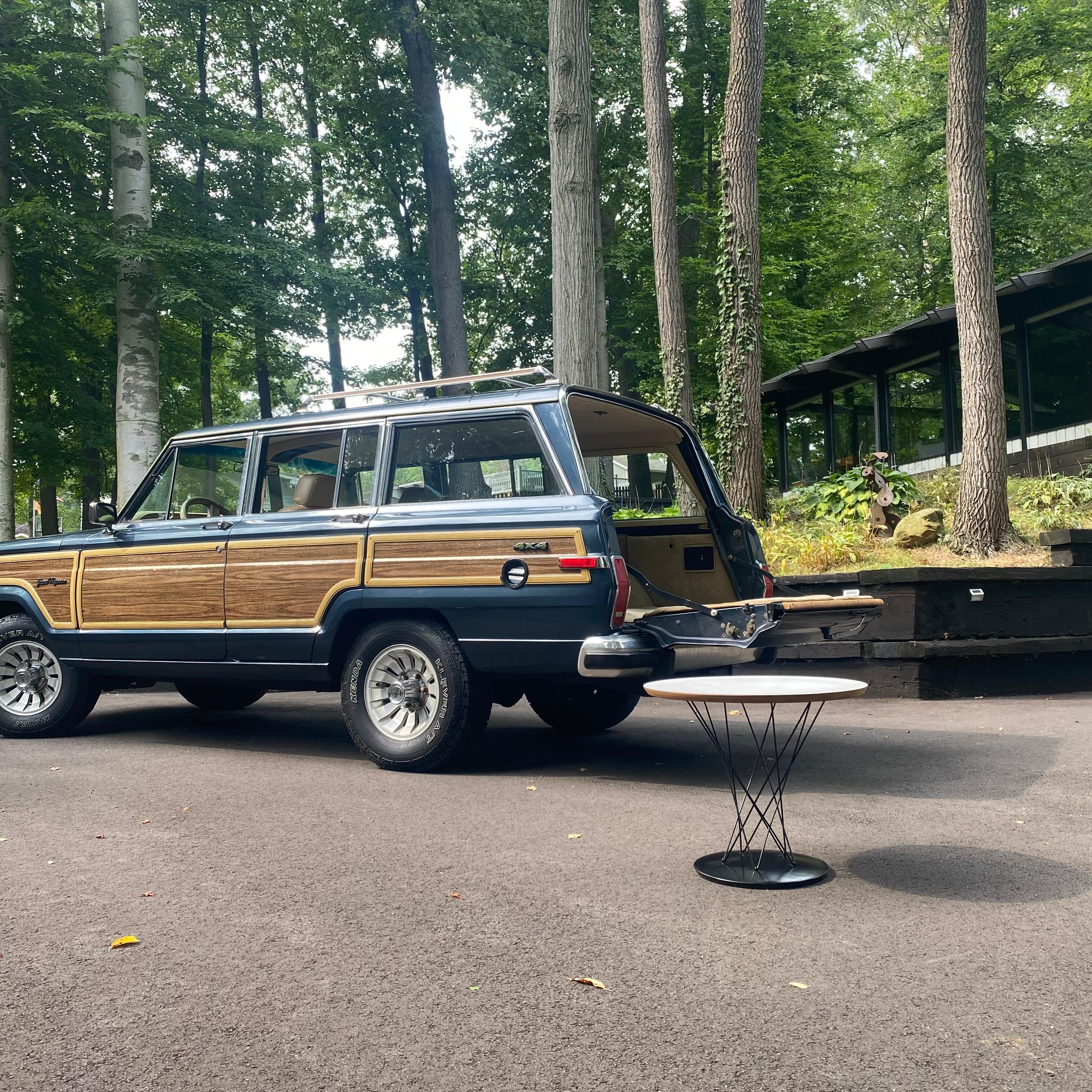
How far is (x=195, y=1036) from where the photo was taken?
299 centimetres

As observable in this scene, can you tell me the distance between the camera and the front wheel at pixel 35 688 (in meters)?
8.21

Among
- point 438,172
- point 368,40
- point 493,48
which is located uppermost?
point 368,40

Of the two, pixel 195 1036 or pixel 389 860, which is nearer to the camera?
pixel 195 1036

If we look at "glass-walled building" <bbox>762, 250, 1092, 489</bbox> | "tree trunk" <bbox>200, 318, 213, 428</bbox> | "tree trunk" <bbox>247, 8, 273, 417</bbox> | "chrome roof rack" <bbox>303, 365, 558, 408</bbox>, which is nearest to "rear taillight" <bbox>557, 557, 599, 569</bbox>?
"chrome roof rack" <bbox>303, 365, 558, 408</bbox>

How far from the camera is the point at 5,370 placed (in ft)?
56.8

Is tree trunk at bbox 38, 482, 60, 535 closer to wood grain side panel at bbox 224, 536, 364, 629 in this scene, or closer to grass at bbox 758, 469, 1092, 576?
grass at bbox 758, 469, 1092, 576

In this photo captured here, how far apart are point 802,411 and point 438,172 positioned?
39.1 feet

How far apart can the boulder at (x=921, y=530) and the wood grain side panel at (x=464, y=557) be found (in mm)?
7278

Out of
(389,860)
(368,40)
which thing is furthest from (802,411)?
(389,860)

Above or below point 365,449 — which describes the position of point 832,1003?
below

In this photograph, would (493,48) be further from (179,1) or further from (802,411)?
(802,411)

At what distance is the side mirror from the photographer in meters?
8.01

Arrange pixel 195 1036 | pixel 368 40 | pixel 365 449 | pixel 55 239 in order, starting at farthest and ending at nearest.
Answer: pixel 368 40 → pixel 55 239 → pixel 365 449 → pixel 195 1036

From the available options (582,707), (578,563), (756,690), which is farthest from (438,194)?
(756,690)
